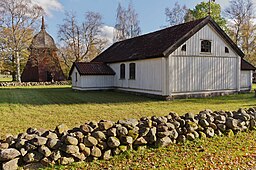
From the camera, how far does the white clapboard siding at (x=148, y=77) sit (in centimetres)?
1577

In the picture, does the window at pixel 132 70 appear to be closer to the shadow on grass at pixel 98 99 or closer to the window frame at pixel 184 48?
the shadow on grass at pixel 98 99

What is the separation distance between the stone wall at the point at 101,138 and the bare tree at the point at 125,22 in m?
33.8

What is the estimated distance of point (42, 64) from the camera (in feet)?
123

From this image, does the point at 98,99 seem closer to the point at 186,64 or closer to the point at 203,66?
the point at 186,64

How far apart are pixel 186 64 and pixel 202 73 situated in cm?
163

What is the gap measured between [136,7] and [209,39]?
80.5 feet

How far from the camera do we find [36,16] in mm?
36156

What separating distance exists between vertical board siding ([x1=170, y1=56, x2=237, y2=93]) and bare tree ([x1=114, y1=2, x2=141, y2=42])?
23.4 metres

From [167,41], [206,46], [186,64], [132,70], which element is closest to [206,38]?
[206,46]

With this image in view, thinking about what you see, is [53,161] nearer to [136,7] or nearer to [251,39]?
[136,7]

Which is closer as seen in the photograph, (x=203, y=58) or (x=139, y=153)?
(x=139, y=153)

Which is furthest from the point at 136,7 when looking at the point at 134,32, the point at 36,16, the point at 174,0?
the point at 36,16

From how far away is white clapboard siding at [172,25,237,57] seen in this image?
53.9 feet

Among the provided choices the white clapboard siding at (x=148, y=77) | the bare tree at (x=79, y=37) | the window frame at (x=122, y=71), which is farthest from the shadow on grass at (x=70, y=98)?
the bare tree at (x=79, y=37)
